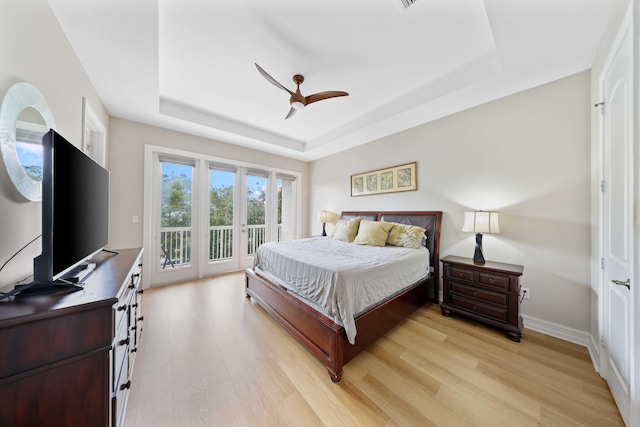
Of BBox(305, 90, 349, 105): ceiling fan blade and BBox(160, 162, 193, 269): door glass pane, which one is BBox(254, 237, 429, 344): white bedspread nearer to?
BBox(305, 90, 349, 105): ceiling fan blade

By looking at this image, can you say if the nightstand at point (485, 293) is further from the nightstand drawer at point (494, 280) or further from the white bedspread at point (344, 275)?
the white bedspread at point (344, 275)

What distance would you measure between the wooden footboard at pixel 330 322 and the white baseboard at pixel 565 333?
1.09 meters

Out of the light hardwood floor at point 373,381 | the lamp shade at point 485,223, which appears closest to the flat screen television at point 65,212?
the light hardwood floor at point 373,381

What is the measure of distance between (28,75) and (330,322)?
2.48 metres

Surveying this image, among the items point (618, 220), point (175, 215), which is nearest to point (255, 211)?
point (175, 215)

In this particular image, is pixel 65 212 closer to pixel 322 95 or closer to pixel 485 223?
pixel 322 95

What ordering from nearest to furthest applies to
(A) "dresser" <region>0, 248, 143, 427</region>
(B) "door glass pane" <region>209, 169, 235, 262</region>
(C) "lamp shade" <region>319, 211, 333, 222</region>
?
(A) "dresser" <region>0, 248, 143, 427</region> → (B) "door glass pane" <region>209, 169, 235, 262</region> → (C) "lamp shade" <region>319, 211, 333, 222</region>

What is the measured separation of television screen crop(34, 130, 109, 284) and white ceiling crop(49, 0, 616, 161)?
123cm

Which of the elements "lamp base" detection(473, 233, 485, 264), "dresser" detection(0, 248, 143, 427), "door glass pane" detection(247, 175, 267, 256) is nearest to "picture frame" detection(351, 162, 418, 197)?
"lamp base" detection(473, 233, 485, 264)

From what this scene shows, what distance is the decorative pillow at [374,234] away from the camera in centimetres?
309

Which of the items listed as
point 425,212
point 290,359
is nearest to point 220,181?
point 290,359

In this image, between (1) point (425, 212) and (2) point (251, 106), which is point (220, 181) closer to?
(2) point (251, 106)

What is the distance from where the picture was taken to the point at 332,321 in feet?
5.60

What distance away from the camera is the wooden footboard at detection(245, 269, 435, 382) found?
164 centimetres
